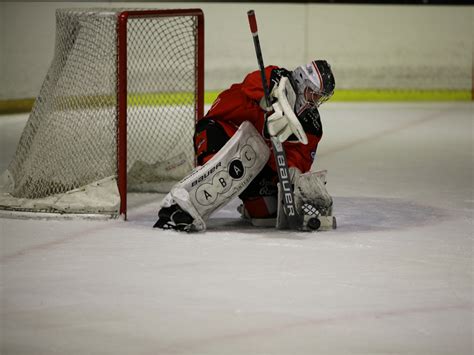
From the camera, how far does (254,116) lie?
4.42 meters

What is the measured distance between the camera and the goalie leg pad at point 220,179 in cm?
423

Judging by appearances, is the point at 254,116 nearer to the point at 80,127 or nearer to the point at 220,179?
the point at 220,179

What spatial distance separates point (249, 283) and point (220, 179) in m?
0.83

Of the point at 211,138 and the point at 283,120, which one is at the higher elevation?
the point at 283,120

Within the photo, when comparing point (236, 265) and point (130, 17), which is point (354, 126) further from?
point (236, 265)

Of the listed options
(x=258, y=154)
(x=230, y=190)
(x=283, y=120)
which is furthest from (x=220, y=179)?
(x=283, y=120)

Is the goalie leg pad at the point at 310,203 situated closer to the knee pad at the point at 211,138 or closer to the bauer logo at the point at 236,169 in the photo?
the bauer logo at the point at 236,169

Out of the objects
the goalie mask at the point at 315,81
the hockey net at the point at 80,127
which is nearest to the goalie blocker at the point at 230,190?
the goalie mask at the point at 315,81

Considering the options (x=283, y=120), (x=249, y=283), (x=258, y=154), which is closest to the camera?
(x=249, y=283)

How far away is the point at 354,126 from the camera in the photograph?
7629mm

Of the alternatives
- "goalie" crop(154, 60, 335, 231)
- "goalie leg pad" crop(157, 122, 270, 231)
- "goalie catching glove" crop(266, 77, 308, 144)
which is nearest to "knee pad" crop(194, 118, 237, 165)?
"goalie" crop(154, 60, 335, 231)

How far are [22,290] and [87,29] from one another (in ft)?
5.59

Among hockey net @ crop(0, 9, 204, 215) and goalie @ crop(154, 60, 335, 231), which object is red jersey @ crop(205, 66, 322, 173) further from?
hockey net @ crop(0, 9, 204, 215)

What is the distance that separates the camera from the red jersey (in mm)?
4371
